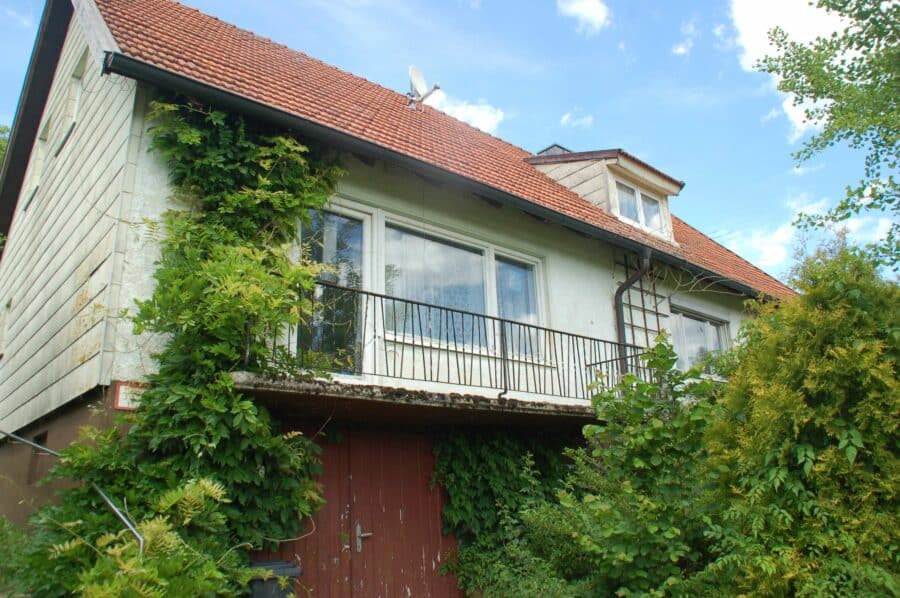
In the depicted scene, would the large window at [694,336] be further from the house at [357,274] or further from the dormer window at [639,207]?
the dormer window at [639,207]

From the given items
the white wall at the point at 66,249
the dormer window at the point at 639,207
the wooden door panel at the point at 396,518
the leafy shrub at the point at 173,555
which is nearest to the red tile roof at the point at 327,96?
the dormer window at the point at 639,207

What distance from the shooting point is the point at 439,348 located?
711cm

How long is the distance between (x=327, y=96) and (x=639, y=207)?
237 inches

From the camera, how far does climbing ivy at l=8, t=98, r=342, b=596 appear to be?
15.6 ft

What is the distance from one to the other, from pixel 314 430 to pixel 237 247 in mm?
1917

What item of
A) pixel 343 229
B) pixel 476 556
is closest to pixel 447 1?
pixel 343 229

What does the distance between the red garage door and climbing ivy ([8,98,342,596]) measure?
358 mm

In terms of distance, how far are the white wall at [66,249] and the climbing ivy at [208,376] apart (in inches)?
24.7

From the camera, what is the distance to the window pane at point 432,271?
7.71 m

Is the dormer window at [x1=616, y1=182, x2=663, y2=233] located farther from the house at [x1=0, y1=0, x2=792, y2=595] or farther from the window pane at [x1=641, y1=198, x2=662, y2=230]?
the house at [x1=0, y1=0, x2=792, y2=595]

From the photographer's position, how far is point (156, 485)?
4.88m

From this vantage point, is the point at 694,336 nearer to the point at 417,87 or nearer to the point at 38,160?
the point at 417,87

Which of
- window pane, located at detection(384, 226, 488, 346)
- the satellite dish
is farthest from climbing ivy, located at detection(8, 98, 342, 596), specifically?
the satellite dish

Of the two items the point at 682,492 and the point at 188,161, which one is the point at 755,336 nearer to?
the point at 682,492
